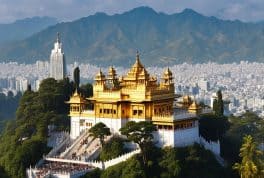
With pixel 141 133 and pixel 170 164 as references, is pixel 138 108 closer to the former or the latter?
pixel 141 133

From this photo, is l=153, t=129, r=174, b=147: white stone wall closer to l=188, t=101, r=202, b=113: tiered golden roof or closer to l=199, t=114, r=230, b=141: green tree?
l=188, t=101, r=202, b=113: tiered golden roof

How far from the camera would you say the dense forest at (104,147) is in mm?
39750

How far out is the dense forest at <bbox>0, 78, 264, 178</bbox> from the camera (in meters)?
39.8

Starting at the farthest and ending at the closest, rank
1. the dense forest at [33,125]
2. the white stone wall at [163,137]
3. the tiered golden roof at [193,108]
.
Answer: the tiered golden roof at [193,108] < the dense forest at [33,125] < the white stone wall at [163,137]

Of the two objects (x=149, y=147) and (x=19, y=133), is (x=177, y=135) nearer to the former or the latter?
(x=149, y=147)

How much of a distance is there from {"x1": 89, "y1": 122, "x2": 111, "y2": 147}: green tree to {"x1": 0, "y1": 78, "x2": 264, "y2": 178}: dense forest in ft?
1.69

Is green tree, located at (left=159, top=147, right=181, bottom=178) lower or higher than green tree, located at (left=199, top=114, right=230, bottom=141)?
lower

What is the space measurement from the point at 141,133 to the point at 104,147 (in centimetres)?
304

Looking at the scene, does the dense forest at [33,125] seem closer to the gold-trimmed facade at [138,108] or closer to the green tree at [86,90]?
the green tree at [86,90]

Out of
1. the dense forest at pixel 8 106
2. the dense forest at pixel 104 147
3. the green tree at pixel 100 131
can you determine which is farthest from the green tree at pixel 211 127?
the dense forest at pixel 8 106

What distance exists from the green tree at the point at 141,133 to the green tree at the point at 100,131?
1832mm

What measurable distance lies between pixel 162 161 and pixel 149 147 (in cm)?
135

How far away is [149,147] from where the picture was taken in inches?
1606

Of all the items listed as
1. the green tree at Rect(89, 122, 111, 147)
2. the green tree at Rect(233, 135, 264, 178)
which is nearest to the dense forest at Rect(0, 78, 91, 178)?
the green tree at Rect(89, 122, 111, 147)
